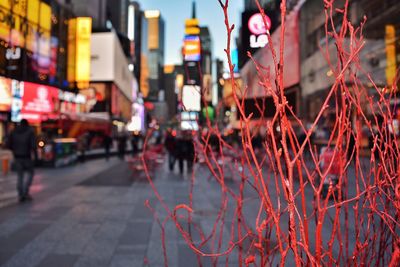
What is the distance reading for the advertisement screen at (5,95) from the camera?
2738cm

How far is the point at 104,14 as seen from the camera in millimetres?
74750

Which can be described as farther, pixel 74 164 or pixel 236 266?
pixel 74 164

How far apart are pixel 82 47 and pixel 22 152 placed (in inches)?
1559

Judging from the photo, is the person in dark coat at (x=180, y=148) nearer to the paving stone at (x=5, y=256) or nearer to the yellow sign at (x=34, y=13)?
the paving stone at (x=5, y=256)

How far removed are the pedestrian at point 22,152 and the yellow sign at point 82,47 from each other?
127ft

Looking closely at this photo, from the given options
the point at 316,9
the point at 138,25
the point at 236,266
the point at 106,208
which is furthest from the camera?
the point at 138,25

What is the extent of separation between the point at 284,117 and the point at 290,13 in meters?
37.3

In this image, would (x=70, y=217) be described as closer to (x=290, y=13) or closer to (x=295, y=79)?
(x=295, y=79)

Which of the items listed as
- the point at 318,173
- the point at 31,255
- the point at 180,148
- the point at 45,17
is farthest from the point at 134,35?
the point at 318,173

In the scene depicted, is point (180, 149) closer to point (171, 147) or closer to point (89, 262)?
point (171, 147)

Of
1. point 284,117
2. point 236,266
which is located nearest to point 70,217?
point 236,266

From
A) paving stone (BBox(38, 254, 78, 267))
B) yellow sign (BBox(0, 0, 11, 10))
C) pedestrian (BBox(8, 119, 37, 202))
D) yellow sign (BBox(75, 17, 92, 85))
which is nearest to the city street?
paving stone (BBox(38, 254, 78, 267))

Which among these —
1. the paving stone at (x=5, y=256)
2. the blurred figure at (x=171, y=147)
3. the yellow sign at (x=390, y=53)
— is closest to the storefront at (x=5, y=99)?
the blurred figure at (x=171, y=147)

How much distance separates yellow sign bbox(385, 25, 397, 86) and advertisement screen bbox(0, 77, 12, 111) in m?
24.4
